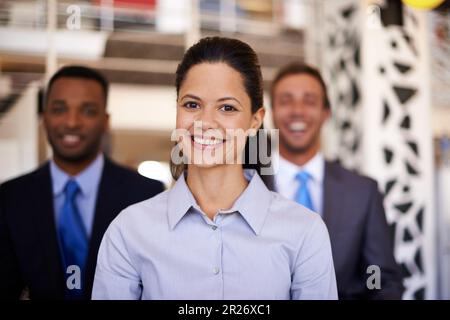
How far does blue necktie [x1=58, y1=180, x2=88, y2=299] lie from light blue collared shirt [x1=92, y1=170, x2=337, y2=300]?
16.8 inches

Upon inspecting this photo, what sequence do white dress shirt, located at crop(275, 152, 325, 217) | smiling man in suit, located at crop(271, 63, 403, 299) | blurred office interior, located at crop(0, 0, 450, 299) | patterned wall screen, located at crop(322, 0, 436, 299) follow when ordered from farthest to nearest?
1. patterned wall screen, located at crop(322, 0, 436, 299)
2. blurred office interior, located at crop(0, 0, 450, 299)
3. white dress shirt, located at crop(275, 152, 325, 217)
4. smiling man in suit, located at crop(271, 63, 403, 299)

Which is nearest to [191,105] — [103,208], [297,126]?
[103,208]

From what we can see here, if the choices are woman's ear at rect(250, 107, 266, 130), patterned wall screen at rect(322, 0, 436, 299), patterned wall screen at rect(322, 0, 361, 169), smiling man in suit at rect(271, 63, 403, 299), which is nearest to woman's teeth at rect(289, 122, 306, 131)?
smiling man in suit at rect(271, 63, 403, 299)

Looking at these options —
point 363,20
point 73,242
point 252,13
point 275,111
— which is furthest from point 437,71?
point 73,242

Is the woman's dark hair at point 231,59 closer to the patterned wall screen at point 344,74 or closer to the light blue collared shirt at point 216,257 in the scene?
the light blue collared shirt at point 216,257

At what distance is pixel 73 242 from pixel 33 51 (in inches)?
65.0

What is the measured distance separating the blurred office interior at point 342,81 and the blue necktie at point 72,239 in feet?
3.50

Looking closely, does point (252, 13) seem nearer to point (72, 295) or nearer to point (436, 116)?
point (436, 116)

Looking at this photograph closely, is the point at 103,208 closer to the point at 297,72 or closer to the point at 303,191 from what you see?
the point at 303,191

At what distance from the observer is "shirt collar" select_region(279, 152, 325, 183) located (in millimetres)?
2662

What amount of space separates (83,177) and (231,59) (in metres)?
0.91

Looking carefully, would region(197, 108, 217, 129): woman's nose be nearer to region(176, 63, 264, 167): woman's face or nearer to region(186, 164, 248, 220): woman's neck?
region(176, 63, 264, 167): woman's face

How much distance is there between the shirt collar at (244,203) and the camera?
168 cm
